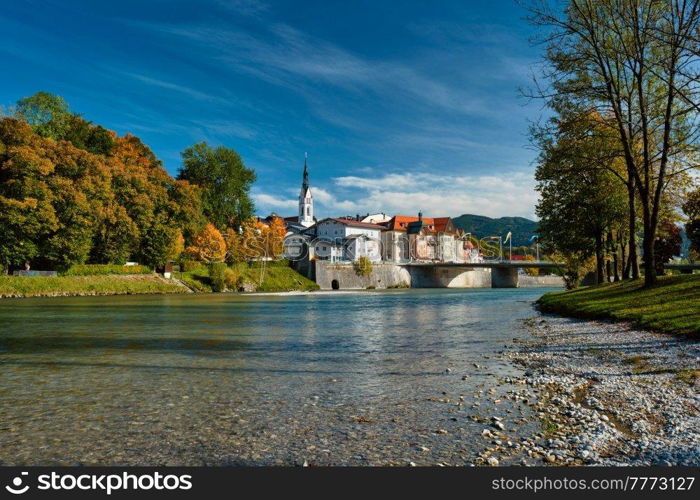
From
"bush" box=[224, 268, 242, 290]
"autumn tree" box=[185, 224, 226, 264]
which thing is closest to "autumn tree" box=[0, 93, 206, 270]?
"autumn tree" box=[185, 224, 226, 264]

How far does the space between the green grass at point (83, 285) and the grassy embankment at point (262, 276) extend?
560cm

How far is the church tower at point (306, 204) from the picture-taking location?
186 metres

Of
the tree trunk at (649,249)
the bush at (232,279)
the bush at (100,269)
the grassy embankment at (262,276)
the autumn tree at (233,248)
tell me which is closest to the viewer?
the tree trunk at (649,249)

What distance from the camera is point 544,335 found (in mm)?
22016

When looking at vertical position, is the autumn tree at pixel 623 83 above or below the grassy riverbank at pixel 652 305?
above

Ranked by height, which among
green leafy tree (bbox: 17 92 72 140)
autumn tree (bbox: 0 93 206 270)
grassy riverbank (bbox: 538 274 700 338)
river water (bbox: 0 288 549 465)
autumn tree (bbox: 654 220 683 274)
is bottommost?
river water (bbox: 0 288 549 465)

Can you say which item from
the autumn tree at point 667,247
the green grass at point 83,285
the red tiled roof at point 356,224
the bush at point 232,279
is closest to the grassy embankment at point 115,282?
the green grass at point 83,285

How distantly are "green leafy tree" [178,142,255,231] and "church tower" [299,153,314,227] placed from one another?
78.1 metres

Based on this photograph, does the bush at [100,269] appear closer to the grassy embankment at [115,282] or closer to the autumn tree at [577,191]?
the grassy embankment at [115,282]

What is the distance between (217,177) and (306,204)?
275 feet

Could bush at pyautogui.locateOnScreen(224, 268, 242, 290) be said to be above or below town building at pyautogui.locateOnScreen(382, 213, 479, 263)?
below

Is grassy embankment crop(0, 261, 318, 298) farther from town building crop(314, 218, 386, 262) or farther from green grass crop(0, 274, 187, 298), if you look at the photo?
town building crop(314, 218, 386, 262)

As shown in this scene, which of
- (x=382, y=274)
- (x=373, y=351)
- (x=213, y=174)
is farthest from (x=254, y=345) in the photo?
(x=382, y=274)

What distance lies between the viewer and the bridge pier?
5636 inches
